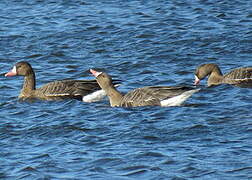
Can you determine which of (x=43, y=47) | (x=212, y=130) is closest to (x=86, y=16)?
(x=43, y=47)

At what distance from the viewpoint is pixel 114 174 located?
38.8 ft

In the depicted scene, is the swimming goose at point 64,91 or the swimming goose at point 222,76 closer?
the swimming goose at point 64,91

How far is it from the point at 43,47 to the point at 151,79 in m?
4.27

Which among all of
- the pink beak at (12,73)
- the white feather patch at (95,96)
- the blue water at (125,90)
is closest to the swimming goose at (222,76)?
the blue water at (125,90)

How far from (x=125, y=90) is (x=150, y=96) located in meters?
1.83

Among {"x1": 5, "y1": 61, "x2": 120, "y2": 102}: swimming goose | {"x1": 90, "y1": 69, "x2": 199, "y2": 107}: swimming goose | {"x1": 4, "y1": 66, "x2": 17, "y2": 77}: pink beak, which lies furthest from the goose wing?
{"x1": 4, "y1": 66, "x2": 17, "y2": 77}: pink beak

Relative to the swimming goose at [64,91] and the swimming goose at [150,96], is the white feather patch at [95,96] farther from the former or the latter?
the swimming goose at [150,96]

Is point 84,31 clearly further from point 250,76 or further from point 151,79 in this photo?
point 250,76

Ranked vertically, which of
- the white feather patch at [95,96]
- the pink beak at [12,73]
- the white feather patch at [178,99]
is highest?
the pink beak at [12,73]

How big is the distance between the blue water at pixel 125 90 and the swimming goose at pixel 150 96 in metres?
0.17

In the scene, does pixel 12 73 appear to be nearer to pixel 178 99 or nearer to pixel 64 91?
pixel 64 91

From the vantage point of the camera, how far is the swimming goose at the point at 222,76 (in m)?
17.8

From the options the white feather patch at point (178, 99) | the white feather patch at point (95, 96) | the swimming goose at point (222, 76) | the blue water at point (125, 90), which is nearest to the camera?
the blue water at point (125, 90)

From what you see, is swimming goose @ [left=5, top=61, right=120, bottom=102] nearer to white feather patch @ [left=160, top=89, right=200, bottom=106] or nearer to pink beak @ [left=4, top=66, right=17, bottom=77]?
pink beak @ [left=4, top=66, right=17, bottom=77]
